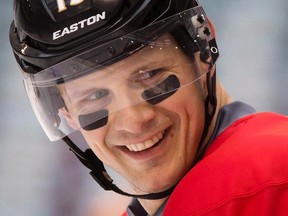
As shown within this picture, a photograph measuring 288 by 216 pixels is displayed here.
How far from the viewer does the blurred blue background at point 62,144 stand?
2.82 meters

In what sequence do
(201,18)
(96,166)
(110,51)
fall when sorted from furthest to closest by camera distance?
1. (96,166)
2. (201,18)
3. (110,51)

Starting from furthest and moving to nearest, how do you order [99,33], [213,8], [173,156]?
[213,8], [173,156], [99,33]

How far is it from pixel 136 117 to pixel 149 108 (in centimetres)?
4

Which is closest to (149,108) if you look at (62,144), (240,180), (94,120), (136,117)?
(136,117)

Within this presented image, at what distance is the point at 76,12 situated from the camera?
1.60m

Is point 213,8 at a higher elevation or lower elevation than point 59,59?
lower

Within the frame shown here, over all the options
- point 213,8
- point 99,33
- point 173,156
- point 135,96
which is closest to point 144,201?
point 173,156

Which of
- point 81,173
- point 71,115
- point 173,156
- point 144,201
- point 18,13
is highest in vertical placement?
point 18,13

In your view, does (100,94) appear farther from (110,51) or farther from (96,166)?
(96,166)

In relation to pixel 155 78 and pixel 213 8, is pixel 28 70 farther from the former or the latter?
pixel 213 8

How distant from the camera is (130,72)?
63.6 inches

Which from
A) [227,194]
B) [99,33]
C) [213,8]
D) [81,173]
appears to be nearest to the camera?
[227,194]

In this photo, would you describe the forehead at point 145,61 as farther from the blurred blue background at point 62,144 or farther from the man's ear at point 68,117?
the blurred blue background at point 62,144

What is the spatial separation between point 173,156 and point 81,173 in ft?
4.00
